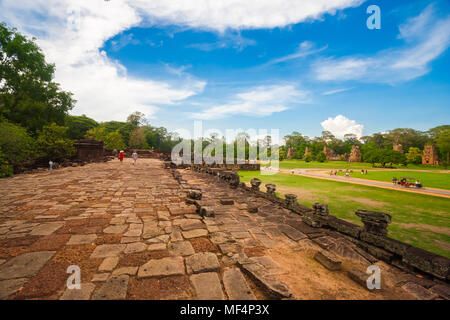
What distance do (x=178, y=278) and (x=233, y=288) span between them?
68 centimetres

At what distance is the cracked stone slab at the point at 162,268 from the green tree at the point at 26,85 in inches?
963

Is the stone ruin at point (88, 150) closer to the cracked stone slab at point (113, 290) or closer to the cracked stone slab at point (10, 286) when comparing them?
the cracked stone slab at point (10, 286)

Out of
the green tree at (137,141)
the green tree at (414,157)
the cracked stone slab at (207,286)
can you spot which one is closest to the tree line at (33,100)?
the cracked stone slab at (207,286)

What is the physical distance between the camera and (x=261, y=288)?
6.97ft

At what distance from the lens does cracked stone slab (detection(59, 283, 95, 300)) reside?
1803 mm

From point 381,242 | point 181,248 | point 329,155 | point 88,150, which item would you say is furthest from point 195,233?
point 329,155

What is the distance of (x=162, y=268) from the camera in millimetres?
2340

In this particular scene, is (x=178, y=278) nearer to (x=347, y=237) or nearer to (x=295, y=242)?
(x=295, y=242)

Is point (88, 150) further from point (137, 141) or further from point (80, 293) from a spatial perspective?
point (137, 141)

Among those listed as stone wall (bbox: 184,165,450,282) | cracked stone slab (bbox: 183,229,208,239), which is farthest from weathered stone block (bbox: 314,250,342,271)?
cracked stone slab (bbox: 183,229,208,239)

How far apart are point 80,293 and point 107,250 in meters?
0.88
